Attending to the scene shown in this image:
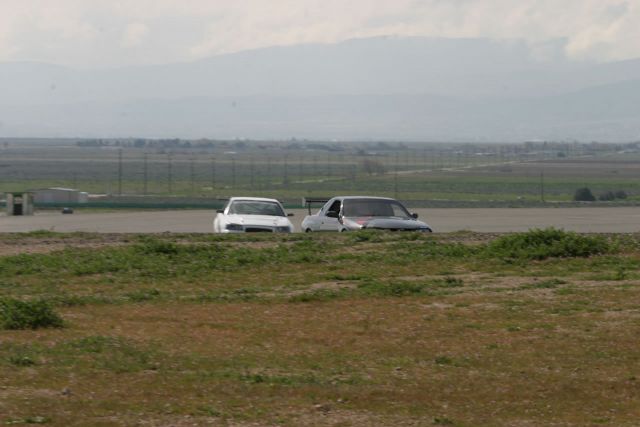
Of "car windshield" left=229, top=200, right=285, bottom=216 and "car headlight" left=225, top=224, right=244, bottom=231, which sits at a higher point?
"car windshield" left=229, top=200, right=285, bottom=216

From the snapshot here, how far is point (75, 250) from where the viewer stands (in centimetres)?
2292

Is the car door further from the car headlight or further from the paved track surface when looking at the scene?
the paved track surface

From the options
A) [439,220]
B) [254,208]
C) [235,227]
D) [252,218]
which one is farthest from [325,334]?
[439,220]

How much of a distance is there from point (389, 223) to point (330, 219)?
182 cm

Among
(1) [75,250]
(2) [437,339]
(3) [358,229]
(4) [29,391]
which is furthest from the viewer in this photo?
(3) [358,229]

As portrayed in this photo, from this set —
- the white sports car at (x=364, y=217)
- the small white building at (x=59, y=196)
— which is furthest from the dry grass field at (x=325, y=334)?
the small white building at (x=59, y=196)

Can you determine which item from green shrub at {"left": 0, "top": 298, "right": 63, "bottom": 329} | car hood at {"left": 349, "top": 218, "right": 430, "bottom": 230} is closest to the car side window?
car hood at {"left": 349, "top": 218, "right": 430, "bottom": 230}

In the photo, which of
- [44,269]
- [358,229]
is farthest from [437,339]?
[358,229]

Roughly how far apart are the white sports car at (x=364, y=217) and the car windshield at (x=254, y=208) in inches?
65.4

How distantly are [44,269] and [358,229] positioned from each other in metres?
8.91

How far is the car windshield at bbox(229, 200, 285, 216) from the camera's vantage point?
30241 mm

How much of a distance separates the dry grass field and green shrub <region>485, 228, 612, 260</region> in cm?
4

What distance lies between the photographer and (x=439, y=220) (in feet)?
143

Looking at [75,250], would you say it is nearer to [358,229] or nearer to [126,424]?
[358,229]
